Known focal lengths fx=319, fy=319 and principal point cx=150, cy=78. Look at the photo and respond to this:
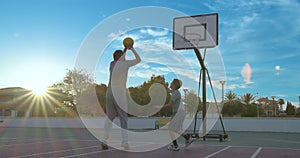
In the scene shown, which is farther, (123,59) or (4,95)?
(4,95)

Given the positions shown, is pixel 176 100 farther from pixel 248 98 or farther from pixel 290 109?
pixel 248 98

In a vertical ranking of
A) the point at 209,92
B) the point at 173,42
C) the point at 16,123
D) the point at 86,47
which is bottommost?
the point at 16,123

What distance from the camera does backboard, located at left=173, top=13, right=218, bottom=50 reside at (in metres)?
11.3

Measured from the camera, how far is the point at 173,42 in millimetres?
11859

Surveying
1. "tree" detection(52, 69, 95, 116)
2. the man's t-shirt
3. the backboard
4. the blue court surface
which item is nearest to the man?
the blue court surface

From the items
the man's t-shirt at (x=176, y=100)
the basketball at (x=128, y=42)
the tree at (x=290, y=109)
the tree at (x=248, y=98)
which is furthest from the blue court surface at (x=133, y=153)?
the tree at (x=248, y=98)

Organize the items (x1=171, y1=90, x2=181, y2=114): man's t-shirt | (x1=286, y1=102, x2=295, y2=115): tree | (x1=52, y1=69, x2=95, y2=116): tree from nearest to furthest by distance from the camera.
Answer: (x1=171, y1=90, x2=181, y2=114): man's t-shirt
(x1=52, y1=69, x2=95, y2=116): tree
(x1=286, y1=102, x2=295, y2=115): tree

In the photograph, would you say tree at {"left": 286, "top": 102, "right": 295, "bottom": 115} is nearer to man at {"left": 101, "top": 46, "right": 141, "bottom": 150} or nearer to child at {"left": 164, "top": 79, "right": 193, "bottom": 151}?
child at {"left": 164, "top": 79, "right": 193, "bottom": 151}

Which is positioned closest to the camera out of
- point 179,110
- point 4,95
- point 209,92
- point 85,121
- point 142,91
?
point 179,110

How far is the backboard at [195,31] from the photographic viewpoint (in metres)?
11.3

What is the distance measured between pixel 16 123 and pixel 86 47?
68.1ft

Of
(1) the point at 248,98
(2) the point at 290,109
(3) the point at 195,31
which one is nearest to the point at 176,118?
(3) the point at 195,31

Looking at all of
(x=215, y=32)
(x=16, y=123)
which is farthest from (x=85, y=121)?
(x=215, y=32)

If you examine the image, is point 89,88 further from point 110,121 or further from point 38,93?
point 110,121
